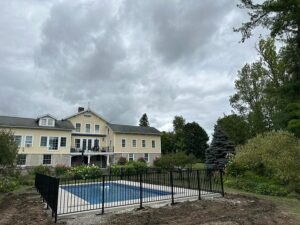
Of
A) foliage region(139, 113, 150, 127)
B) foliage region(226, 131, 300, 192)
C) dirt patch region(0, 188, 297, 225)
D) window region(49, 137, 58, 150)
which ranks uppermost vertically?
foliage region(139, 113, 150, 127)

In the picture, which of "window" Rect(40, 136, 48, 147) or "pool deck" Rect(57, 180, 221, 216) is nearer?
"pool deck" Rect(57, 180, 221, 216)

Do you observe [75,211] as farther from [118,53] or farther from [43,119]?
[43,119]

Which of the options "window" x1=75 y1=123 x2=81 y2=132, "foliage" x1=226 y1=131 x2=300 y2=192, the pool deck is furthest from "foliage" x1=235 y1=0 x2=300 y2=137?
"window" x1=75 y1=123 x2=81 y2=132

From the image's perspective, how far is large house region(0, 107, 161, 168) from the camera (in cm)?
3097

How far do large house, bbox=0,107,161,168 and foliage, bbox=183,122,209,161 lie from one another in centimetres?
803

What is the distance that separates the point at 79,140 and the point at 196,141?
22639 millimetres

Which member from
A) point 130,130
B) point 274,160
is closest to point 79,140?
point 130,130

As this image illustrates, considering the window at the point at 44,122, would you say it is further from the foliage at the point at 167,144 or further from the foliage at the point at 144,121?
the foliage at the point at 144,121

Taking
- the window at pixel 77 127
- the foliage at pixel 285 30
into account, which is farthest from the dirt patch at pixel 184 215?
the window at pixel 77 127

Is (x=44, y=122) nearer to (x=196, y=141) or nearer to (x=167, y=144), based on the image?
(x=167, y=144)

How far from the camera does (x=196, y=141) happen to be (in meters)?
47.0

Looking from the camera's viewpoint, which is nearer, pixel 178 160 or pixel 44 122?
pixel 178 160

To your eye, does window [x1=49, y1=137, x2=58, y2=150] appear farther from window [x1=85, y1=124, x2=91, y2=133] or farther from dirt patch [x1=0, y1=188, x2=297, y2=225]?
dirt patch [x1=0, y1=188, x2=297, y2=225]

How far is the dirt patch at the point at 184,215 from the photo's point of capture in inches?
275
